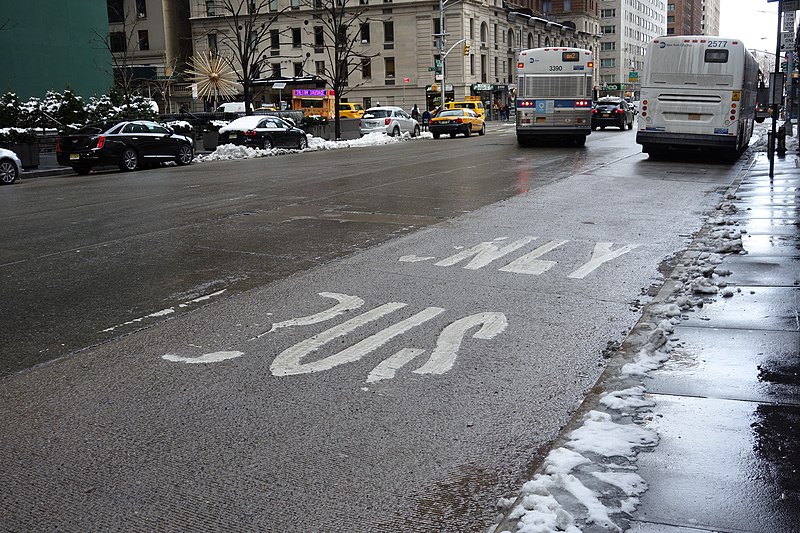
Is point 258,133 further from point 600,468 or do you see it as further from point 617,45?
point 617,45

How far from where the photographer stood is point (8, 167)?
23234 mm

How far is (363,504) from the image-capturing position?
3.84 metres

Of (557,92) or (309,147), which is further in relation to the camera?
(309,147)

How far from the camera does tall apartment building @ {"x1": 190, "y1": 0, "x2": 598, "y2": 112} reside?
83.4 m

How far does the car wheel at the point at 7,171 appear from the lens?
23078 millimetres

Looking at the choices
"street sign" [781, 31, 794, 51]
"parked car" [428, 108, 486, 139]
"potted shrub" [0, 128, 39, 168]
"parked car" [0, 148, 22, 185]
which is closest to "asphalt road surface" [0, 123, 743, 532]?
"street sign" [781, 31, 794, 51]

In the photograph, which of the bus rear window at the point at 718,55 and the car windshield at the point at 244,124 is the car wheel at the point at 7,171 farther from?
the bus rear window at the point at 718,55

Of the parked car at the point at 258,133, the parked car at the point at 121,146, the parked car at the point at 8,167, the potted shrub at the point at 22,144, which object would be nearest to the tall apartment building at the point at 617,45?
the parked car at the point at 258,133

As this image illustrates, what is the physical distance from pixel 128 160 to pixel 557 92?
53.4 ft

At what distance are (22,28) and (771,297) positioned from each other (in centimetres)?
4430

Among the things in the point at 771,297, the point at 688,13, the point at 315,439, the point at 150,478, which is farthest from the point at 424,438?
the point at 688,13

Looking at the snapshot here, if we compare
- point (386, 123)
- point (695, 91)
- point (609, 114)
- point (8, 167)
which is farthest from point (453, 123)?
point (8, 167)

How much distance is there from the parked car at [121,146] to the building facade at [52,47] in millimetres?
15831

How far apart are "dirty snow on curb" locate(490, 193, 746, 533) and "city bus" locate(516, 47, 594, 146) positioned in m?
26.9
